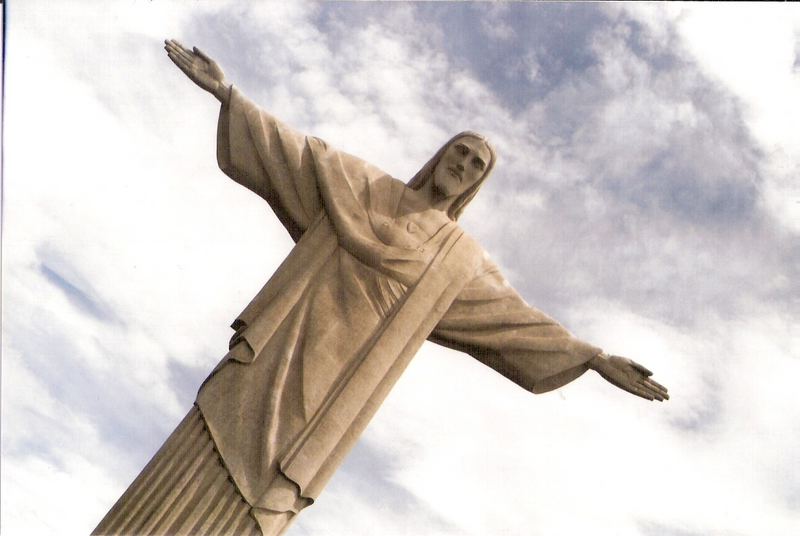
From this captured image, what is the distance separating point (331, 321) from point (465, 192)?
7.11 feet

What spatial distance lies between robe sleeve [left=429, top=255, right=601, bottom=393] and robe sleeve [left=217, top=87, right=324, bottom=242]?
1.77 m

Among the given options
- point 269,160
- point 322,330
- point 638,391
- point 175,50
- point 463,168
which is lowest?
point 322,330

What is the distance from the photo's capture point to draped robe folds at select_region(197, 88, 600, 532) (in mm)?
6574

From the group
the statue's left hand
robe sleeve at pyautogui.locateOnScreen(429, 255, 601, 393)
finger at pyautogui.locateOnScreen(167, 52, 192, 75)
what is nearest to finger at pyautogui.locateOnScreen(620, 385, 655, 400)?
the statue's left hand

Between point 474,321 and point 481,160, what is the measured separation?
1698 millimetres

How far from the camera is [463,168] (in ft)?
26.9

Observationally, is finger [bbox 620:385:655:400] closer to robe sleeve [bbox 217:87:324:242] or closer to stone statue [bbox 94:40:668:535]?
stone statue [bbox 94:40:668:535]

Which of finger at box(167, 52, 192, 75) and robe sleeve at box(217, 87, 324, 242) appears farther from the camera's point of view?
robe sleeve at box(217, 87, 324, 242)

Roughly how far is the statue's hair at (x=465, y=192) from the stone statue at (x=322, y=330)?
2cm

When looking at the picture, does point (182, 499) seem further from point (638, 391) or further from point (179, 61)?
point (638, 391)

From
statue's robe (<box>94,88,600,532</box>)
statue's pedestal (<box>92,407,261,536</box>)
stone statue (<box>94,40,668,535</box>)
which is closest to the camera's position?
statue's pedestal (<box>92,407,261,536</box>)

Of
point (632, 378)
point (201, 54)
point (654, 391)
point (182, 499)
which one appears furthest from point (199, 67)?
point (654, 391)

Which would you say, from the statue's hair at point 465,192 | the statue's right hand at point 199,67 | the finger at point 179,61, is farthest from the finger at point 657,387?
the finger at point 179,61

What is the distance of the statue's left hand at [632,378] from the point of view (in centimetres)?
768
